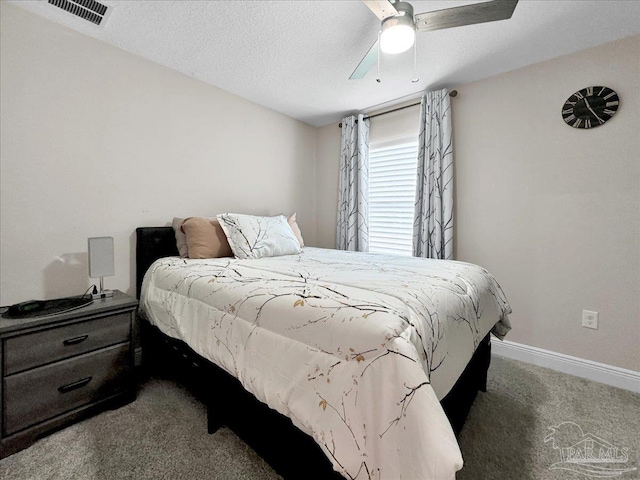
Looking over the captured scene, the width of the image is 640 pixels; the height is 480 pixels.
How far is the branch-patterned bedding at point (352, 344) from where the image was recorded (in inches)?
30.0

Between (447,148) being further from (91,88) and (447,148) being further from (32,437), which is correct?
(32,437)

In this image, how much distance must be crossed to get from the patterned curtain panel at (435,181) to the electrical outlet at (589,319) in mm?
1021

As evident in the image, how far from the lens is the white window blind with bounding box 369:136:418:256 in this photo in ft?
9.98

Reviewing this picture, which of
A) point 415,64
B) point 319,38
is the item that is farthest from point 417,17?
point 415,64

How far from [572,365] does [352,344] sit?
232 cm

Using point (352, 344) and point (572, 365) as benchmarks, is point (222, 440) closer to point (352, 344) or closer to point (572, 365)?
point (352, 344)

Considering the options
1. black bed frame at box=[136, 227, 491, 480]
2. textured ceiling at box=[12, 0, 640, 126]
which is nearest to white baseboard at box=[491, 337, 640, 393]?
black bed frame at box=[136, 227, 491, 480]

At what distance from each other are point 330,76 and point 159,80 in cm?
144

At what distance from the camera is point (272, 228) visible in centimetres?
248

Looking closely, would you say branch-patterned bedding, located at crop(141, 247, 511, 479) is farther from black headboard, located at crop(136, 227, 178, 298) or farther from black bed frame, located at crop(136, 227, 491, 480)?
black headboard, located at crop(136, 227, 178, 298)

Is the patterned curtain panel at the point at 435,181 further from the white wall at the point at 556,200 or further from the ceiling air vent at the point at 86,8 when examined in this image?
the ceiling air vent at the point at 86,8

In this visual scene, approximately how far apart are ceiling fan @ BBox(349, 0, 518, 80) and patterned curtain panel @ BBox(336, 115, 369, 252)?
1653 millimetres

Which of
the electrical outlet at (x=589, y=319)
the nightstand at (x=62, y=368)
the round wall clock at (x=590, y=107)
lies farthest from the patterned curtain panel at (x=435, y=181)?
the nightstand at (x=62, y=368)

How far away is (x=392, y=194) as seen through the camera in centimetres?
318
